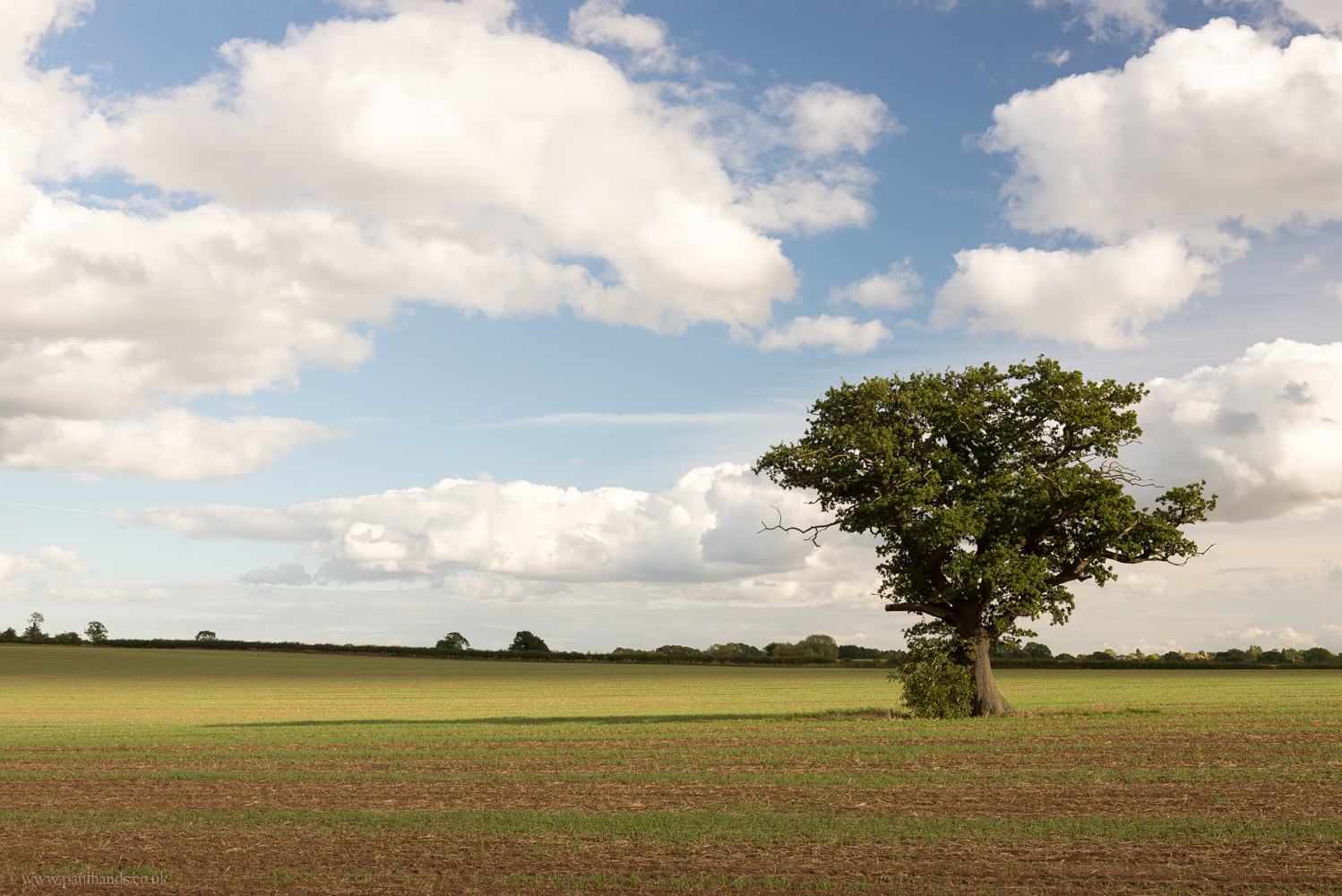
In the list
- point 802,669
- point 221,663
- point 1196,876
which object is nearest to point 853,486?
point 1196,876

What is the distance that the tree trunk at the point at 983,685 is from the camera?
36.3 meters

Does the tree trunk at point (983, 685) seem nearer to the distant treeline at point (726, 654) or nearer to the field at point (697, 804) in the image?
the field at point (697, 804)

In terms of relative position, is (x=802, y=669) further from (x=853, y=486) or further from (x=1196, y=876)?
(x=1196, y=876)

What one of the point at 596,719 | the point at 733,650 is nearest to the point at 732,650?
the point at 733,650

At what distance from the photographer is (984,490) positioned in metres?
35.2

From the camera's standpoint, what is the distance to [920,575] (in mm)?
37281

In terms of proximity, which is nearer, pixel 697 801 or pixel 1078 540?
pixel 697 801

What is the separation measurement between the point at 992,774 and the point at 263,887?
1516cm

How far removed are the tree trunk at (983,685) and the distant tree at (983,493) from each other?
0.16ft

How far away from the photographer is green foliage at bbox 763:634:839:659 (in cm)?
14850

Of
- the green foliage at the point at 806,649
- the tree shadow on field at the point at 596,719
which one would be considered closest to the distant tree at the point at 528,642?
the green foliage at the point at 806,649

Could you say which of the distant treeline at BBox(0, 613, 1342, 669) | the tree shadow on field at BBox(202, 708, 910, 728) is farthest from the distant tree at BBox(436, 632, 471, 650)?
the tree shadow on field at BBox(202, 708, 910, 728)

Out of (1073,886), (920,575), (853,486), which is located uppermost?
(853,486)

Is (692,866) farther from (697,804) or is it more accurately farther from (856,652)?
(856,652)
